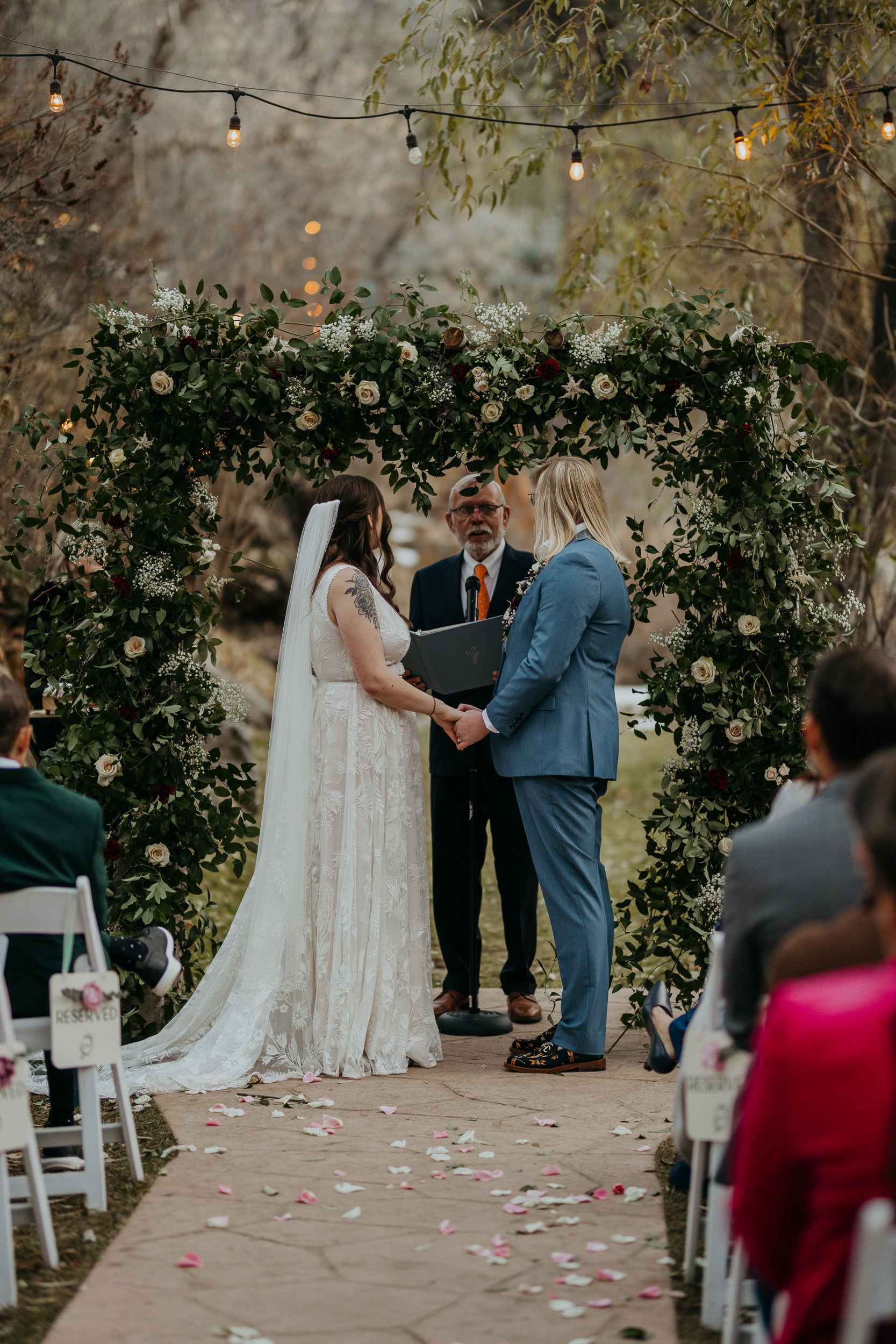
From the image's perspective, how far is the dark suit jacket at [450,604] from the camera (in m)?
5.41

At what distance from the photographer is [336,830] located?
15.3ft

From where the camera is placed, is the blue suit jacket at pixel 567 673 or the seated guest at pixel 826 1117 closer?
the seated guest at pixel 826 1117

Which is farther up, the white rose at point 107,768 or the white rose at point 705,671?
the white rose at point 705,671

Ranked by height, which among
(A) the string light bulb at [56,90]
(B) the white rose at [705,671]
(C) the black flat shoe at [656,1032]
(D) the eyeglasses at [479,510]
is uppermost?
(A) the string light bulb at [56,90]

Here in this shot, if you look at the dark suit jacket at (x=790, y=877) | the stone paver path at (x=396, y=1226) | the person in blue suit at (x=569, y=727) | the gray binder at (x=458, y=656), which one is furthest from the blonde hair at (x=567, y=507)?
the dark suit jacket at (x=790, y=877)

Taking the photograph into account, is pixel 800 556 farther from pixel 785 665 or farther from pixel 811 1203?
pixel 811 1203

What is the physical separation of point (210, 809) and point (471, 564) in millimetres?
1569

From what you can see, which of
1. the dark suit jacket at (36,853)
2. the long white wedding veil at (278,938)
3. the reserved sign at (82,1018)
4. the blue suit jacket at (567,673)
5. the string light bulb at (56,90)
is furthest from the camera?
the string light bulb at (56,90)

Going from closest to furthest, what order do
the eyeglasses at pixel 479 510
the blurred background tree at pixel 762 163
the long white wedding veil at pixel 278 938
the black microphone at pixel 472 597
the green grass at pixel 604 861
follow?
the long white wedding veil at pixel 278 938 → the black microphone at pixel 472 597 → the eyeglasses at pixel 479 510 → the blurred background tree at pixel 762 163 → the green grass at pixel 604 861

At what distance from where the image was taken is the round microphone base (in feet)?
16.9

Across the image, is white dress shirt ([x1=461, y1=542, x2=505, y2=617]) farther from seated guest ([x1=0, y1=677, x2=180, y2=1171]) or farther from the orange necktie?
seated guest ([x1=0, y1=677, x2=180, y2=1171])

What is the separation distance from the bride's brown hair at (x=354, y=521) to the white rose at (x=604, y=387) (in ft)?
2.87

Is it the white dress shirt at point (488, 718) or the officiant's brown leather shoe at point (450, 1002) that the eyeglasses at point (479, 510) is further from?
the officiant's brown leather shoe at point (450, 1002)

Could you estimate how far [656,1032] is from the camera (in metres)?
3.51
